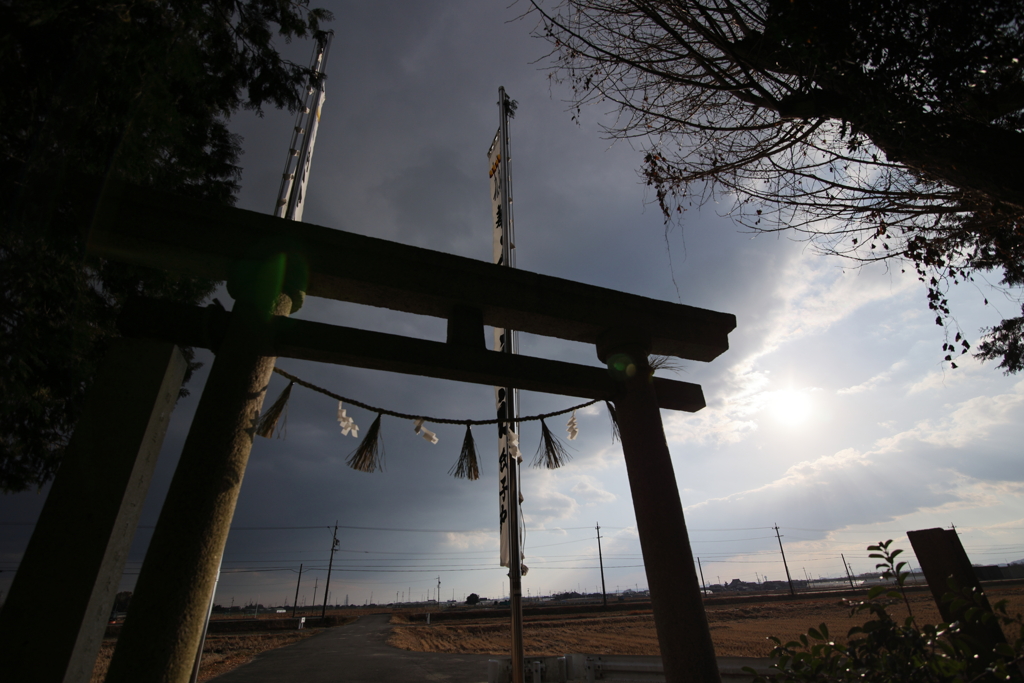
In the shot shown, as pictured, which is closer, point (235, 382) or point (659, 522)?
point (235, 382)

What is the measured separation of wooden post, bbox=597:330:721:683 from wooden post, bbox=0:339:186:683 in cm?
235

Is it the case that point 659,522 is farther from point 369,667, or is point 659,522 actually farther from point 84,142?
point 369,667

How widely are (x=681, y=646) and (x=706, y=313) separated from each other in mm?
1936

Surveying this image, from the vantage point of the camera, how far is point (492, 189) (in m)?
6.46

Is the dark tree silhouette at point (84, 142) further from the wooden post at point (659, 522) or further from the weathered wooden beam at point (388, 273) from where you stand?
the wooden post at point (659, 522)

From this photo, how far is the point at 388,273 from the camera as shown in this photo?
8.35 ft

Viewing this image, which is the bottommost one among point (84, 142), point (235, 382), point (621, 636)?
point (621, 636)

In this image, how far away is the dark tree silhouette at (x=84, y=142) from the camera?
325 cm

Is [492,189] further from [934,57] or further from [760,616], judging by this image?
[760,616]

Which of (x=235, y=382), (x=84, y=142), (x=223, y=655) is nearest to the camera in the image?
(x=235, y=382)

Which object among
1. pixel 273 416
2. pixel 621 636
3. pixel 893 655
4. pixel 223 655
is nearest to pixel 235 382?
pixel 273 416

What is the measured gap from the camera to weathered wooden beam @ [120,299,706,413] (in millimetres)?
2193

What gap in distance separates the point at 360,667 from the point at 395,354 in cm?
1025

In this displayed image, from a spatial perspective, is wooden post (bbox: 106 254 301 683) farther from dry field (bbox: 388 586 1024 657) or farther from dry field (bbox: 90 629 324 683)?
dry field (bbox: 388 586 1024 657)
